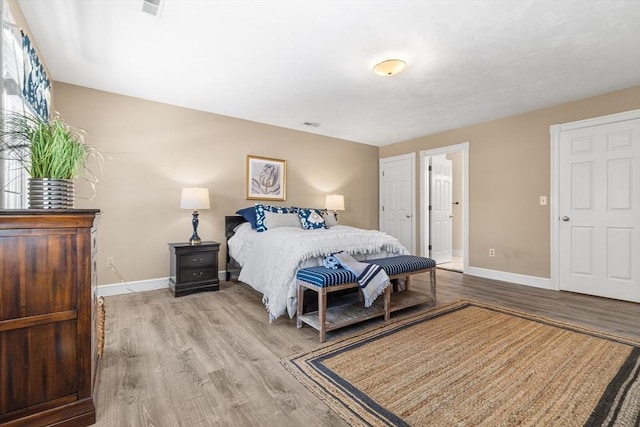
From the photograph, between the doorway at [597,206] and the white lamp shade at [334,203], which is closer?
the doorway at [597,206]

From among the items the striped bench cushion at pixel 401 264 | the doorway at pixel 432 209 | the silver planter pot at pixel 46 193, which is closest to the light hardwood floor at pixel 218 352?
the striped bench cushion at pixel 401 264

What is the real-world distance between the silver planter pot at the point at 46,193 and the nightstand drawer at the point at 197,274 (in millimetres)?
2192

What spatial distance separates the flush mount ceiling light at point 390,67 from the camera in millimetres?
2688

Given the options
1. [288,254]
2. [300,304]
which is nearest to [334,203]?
[288,254]

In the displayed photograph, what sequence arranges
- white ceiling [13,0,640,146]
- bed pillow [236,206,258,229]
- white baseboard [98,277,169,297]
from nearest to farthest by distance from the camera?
1. white ceiling [13,0,640,146]
2. white baseboard [98,277,169,297]
3. bed pillow [236,206,258,229]

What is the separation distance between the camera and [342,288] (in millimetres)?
2395

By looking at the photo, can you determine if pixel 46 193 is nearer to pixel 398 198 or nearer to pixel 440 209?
pixel 398 198

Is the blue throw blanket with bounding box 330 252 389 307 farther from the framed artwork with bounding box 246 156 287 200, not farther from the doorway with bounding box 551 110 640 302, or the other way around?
the doorway with bounding box 551 110 640 302

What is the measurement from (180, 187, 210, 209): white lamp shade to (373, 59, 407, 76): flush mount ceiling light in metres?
2.54

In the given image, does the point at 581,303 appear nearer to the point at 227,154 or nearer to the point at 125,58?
the point at 227,154

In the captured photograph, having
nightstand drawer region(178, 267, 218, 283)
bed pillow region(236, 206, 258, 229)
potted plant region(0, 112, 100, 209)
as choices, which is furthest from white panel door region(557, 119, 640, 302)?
potted plant region(0, 112, 100, 209)

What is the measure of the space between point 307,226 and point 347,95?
70.9 inches

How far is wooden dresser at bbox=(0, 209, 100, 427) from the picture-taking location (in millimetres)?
1215

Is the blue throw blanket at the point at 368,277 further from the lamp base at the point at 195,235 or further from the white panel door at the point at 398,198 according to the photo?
the white panel door at the point at 398,198
